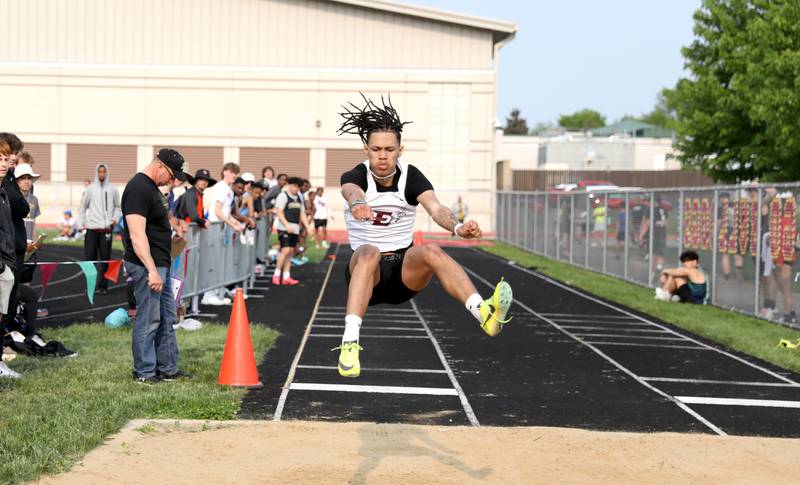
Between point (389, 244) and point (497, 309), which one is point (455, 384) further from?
point (497, 309)

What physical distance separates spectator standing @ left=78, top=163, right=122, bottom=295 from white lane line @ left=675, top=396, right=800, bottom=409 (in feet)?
36.1

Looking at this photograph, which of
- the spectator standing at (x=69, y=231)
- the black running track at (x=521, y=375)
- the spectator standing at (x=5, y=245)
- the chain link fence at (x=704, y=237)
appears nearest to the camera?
the spectator standing at (x=5, y=245)

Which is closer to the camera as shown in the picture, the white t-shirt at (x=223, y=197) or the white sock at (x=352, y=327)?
the white sock at (x=352, y=327)

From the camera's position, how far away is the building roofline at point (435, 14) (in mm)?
49719

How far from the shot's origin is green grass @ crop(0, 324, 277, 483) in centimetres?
748

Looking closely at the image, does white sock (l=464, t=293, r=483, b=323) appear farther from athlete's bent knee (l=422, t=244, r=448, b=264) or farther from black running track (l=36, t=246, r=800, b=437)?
black running track (l=36, t=246, r=800, b=437)

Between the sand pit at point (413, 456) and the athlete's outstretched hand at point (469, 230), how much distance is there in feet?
5.30

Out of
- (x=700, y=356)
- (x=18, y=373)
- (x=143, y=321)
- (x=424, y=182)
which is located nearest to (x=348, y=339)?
(x=424, y=182)

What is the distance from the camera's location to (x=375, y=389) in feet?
35.1

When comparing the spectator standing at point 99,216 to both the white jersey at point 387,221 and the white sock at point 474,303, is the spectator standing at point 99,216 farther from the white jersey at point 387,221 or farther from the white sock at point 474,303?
the white sock at point 474,303

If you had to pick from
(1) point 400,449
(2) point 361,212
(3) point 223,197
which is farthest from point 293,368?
(3) point 223,197

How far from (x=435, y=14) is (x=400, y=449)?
4318cm

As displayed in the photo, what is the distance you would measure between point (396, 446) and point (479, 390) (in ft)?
9.16

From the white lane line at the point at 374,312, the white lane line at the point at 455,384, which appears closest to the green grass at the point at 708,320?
the white lane line at the point at 455,384
